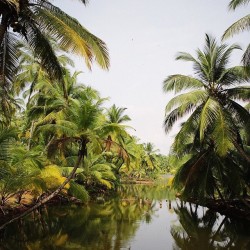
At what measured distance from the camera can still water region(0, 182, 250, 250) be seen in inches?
458

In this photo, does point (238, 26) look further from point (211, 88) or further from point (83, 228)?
point (83, 228)

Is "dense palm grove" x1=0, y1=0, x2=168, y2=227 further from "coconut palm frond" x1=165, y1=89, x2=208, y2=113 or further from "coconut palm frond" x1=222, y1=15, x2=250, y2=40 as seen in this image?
"coconut palm frond" x1=222, y1=15, x2=250, y2=40

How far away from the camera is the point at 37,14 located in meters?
8.61

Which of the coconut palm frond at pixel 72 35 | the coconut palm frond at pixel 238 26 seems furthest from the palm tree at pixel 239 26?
the coconut palm frond at pixel 72 35

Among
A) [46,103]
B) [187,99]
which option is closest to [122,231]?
[187,99]

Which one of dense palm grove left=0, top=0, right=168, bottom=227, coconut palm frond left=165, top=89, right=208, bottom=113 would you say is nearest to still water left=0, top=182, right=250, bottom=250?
dense palm grove left=0, top=0, right=168, bottom=227

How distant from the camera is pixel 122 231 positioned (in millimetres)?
13734

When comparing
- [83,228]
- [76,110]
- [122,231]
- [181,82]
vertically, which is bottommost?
[83,228]

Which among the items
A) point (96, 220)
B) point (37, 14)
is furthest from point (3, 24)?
point (96, 220)

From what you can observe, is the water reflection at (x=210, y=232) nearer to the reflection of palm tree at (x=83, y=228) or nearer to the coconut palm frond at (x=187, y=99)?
the reflection of palm tree at (x=83, y=228)

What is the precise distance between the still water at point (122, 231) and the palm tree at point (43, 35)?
6086mm

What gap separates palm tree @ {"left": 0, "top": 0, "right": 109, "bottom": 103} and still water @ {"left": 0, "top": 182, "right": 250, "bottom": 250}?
6086mm

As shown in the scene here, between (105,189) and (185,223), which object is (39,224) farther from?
(105,189)

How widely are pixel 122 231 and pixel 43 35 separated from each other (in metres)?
9.02
